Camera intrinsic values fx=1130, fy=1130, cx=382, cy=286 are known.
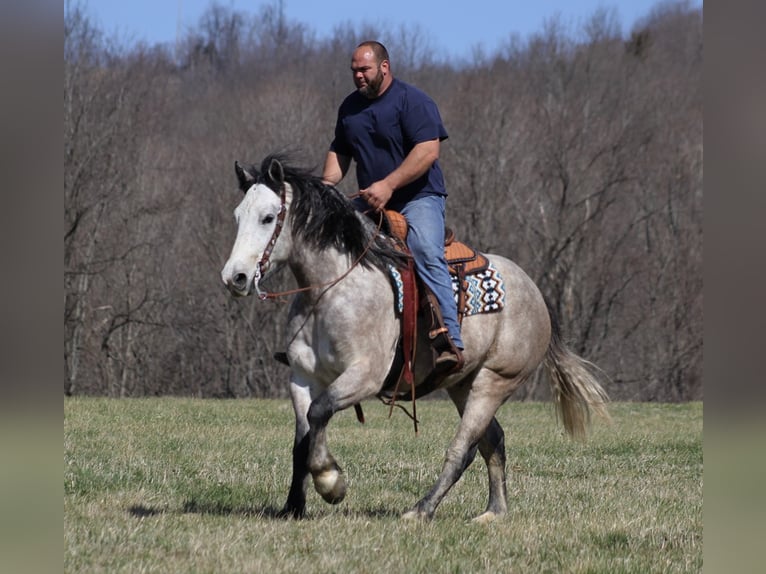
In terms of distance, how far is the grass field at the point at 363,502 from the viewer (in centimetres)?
571

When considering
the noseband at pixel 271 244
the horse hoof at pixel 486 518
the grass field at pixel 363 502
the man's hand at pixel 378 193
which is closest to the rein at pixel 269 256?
the noseband at pixel 271 244

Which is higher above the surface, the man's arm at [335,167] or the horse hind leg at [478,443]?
the man's arm at [335,167]

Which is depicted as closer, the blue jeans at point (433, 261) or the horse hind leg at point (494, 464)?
the blue jeans at point (433, 261)

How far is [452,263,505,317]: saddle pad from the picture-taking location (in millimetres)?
7695

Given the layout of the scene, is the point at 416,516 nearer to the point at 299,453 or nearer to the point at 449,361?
the point at 299,453

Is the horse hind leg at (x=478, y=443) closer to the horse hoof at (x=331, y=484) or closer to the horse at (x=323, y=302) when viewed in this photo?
the horse at (x=323, y=302)

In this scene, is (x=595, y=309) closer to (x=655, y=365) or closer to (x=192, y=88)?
(x=655, y=365)

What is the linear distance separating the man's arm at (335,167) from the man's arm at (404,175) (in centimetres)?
38

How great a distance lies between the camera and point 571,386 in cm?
868

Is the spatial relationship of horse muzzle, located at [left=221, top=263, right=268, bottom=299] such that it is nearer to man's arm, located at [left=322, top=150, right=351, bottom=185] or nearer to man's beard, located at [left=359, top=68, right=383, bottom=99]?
man's arm, located at [left=322, top=150, right=351, bottom=185]

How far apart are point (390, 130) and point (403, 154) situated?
19 cm

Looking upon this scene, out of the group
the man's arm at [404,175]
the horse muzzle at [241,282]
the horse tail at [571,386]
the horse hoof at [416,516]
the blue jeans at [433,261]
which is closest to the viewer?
the horse muzzle at [241,282]

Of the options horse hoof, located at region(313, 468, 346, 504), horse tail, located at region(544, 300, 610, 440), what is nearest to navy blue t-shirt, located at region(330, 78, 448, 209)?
horse tail, located at region(544, 300, 610, 440)
